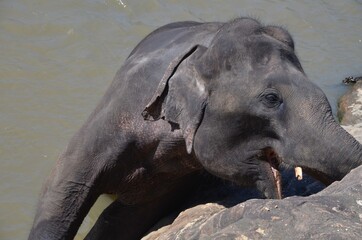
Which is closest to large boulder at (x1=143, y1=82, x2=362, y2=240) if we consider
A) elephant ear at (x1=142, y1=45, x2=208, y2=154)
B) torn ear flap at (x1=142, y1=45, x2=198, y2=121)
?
elephant ear at (x1=142, y1=45, x2=208, y2=154)

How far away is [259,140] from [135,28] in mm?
4298

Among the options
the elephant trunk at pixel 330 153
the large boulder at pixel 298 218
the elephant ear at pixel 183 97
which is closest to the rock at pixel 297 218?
the large boulder at pixel 298 218

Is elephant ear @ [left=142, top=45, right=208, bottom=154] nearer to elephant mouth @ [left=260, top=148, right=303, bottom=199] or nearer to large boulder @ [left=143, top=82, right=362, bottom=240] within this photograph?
elephant mouth @ [left=260, top=148, right=303, bottom=199]

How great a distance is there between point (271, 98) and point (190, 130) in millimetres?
399

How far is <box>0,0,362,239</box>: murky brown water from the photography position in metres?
5.96

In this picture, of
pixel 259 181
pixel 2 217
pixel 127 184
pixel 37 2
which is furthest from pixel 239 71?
pixel 37 2

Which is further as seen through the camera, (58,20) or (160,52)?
(58,20)

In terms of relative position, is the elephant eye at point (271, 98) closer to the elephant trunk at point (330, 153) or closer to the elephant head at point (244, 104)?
the elephant head at point (244, 104)

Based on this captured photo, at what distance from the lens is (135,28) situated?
7.94m

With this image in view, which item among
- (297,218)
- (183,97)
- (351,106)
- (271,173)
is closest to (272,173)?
(271,173)

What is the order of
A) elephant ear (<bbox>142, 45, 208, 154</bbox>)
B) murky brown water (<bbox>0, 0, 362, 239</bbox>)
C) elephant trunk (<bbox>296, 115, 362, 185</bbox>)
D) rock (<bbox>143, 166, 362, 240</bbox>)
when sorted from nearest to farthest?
rock (<bbox>143, 166, 362, 240</bbox>), elephant trunk (<bbox>296, 115, 362, 185</bbox>), elephant ear (<bbox>142, 45, 208, 154</bbox>), murky brown water (<bbox>0, 0, 362, 239</bbox>)

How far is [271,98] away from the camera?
371 cm

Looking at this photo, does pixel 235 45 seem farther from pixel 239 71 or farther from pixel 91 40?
pixel 91 40

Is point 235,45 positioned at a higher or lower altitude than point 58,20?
higher
